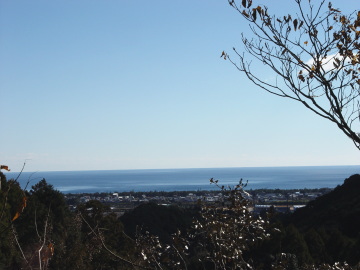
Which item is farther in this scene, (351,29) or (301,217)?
(301,217)

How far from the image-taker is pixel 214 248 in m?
6.07

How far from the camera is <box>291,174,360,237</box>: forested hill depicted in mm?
32250

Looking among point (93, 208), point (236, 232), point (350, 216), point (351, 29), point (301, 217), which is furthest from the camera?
point (301, 217)

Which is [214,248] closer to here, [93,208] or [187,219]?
[93,208]

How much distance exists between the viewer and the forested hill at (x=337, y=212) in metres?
32.2

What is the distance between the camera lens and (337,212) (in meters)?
35.6

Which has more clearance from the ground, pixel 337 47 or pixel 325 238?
pixel 337 47

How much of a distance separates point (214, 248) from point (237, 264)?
65cm

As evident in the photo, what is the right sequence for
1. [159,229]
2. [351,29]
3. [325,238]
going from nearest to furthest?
[351,29]
[325,238]
[159,229]

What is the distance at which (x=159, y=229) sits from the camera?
37906 millimetres

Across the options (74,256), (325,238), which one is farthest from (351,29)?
(325,238)

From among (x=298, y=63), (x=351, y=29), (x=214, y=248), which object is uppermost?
(x=351, y=29)

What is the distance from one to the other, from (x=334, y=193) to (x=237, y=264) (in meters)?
40.9

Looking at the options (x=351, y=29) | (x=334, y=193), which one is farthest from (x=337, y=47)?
(x=334, y=193)
